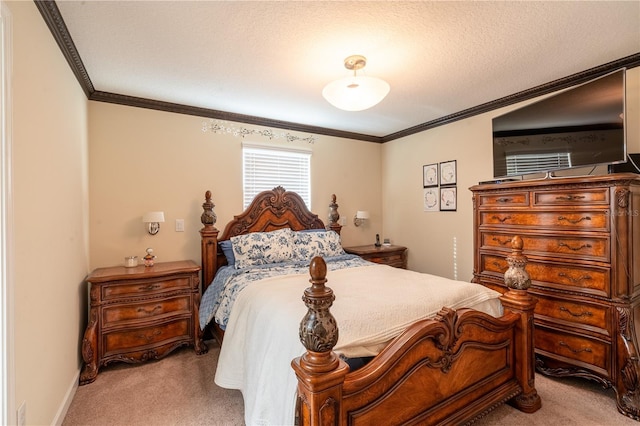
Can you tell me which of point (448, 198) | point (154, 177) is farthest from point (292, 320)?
point (448, 198)

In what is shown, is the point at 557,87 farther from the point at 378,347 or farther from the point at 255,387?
the point at 255,387

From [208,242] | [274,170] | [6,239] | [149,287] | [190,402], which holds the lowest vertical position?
[190,402]

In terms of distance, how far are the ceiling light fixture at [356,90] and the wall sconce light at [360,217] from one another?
216 cm

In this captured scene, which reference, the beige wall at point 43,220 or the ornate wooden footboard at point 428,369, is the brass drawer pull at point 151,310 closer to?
the beige wall at point 43,220

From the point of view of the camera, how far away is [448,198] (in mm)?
→ 3795

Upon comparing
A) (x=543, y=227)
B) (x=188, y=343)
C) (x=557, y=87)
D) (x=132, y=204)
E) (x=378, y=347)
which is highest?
(x=557, y=87)

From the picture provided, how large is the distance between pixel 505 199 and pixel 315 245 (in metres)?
1.96

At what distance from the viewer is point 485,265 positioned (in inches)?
114

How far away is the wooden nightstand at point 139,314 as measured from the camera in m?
2.46

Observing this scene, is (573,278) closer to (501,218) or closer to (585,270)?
(585,270)

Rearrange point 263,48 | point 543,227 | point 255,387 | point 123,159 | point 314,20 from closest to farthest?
1. point 255,387
2. point 314,20
3. point 263,48
4. point 543,227
5. point 123,159

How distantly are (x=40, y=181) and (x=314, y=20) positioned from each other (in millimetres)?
1787

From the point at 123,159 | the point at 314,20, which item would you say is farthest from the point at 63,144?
the point at 314,20

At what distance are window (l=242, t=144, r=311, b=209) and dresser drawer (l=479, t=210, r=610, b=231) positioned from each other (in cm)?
221
